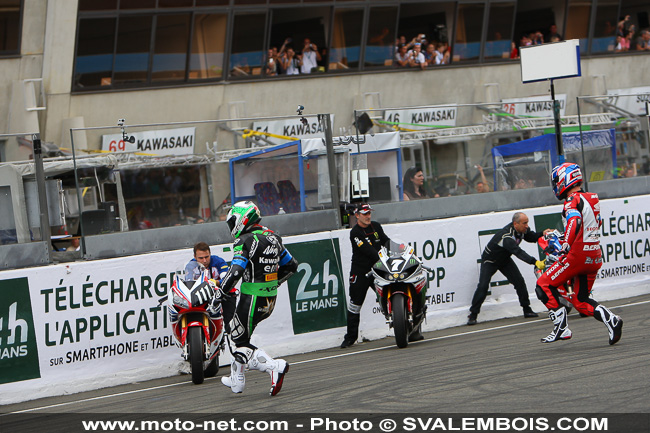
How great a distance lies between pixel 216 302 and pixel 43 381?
2218 mm

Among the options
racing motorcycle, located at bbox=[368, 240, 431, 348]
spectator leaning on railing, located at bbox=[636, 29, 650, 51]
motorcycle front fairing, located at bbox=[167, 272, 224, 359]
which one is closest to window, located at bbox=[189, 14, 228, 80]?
racing motorcycle, located at bbox=[368, 240, 431, 348]

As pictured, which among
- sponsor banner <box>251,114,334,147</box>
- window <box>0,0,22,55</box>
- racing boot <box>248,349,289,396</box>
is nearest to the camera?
racing boot <box>248,349,289,396</box>

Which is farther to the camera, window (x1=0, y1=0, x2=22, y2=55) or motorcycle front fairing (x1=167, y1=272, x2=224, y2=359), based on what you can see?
window (x1=0, y1=0, x2=22, y2=55)

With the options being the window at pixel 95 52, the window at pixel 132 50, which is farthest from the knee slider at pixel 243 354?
the window at pixel 132 50

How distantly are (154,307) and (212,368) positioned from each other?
114cm

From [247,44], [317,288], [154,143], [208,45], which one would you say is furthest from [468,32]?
[154,143]

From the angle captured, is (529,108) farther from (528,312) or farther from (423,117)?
(528,312)

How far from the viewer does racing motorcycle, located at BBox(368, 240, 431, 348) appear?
11.9 meters

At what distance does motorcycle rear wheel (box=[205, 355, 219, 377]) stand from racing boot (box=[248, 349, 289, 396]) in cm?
238

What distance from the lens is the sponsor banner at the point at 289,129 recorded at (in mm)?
13367

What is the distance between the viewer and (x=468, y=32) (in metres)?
31.3

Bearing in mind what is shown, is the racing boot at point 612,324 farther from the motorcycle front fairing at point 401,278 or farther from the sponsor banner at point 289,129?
the sponsor banner at point 289,129

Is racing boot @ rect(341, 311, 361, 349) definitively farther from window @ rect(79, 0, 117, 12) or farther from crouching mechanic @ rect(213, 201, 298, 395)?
window @ rect(79, 0, 117, 12)
